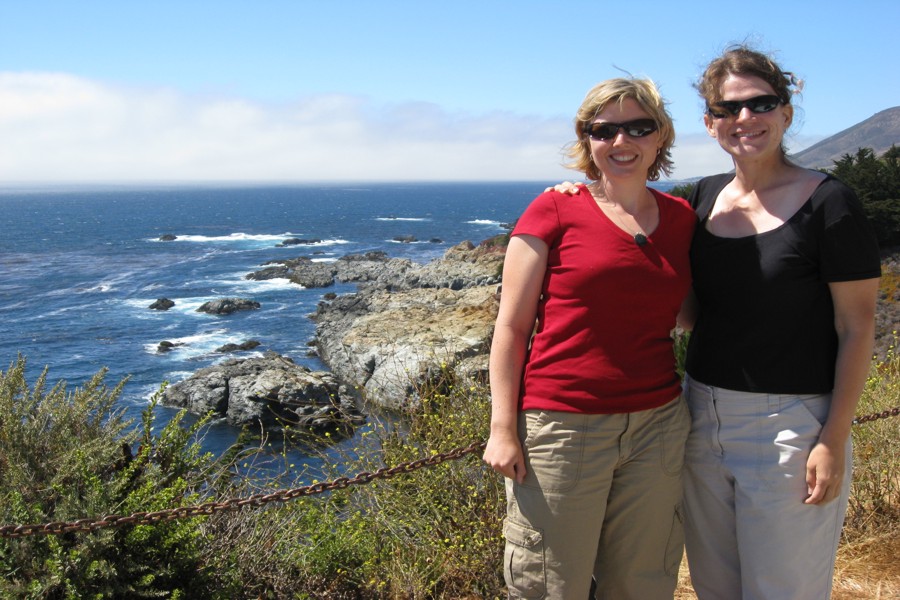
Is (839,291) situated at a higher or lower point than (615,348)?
higher

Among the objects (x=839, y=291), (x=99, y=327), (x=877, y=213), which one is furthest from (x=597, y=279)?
(x=99, y=327)

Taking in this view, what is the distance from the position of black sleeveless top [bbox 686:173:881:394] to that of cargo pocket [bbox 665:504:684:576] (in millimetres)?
462

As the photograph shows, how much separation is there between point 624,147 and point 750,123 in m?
0.43

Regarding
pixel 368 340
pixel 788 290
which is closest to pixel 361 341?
pixel 368 340

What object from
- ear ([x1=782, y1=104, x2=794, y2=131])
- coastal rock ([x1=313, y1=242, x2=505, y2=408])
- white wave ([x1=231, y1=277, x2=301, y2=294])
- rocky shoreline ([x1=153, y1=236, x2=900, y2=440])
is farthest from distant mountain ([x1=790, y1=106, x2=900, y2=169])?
ear ([x1=782, y1=104, x2=794, y2=131])

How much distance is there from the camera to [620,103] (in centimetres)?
225

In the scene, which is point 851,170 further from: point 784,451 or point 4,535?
point 4,535

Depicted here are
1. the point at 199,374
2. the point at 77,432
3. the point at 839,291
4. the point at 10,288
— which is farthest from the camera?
the point at 10,288

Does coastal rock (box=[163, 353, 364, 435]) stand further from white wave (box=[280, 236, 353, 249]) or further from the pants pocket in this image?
white wave (box=[280, 236, 353, 249])

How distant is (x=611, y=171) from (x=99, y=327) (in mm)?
36266

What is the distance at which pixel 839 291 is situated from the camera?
2131mm

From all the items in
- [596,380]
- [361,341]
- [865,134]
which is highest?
[865,134]

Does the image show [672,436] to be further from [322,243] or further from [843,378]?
[322,243]

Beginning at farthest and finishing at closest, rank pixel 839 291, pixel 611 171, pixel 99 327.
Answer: pixel 99 327
pixel 611 171
pixel 839 291
